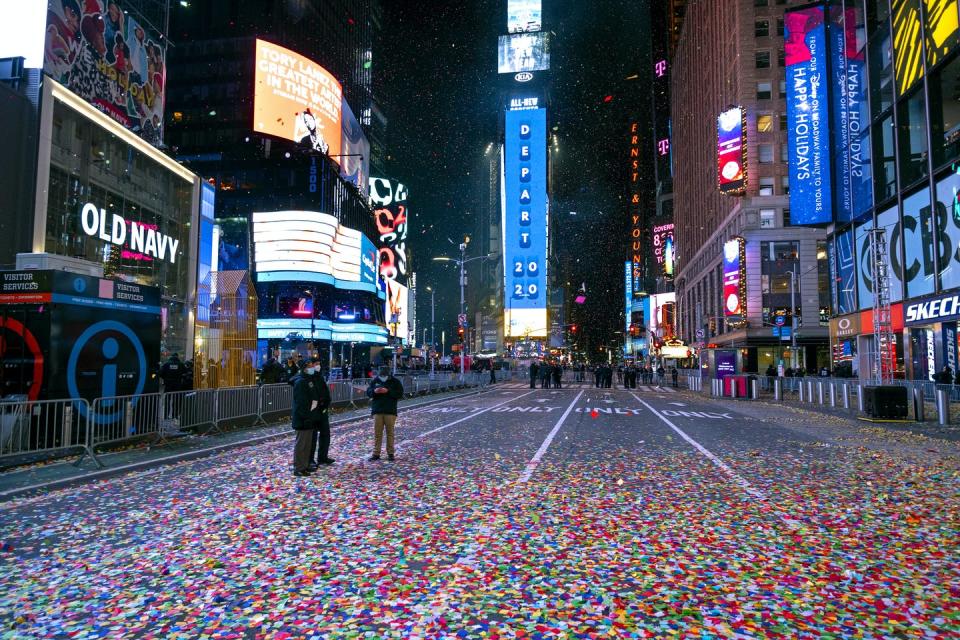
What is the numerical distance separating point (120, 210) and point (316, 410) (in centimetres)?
2580

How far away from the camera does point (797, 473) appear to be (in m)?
10.5

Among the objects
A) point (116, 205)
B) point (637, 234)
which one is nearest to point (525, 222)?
point (637, 234)

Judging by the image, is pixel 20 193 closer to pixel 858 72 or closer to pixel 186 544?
pixel 186 544

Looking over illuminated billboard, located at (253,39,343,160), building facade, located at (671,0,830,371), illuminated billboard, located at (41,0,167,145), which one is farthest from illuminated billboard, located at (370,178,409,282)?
illuminated billboard, located at (41,0,167,145)

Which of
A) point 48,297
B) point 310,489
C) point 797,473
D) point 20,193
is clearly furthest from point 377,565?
point 20,193

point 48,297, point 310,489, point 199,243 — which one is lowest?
point 310,489

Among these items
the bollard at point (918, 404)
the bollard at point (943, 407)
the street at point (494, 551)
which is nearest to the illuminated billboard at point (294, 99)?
the street at point (494, 551)

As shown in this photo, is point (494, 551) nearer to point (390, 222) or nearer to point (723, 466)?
point (723, 466)

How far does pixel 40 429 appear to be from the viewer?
36.2 feet

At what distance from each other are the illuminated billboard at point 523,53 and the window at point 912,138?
144 m

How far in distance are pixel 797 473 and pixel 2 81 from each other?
27416 mm

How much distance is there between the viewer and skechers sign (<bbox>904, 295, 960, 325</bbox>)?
1059 inches

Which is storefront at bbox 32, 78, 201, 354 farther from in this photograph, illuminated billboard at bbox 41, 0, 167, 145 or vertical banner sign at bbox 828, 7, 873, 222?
vertical banner sign at bbox 828, 7, 873, 222

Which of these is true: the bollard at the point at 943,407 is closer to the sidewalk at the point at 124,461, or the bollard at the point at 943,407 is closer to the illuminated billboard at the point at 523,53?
the sidewalk at the point at 124,461
